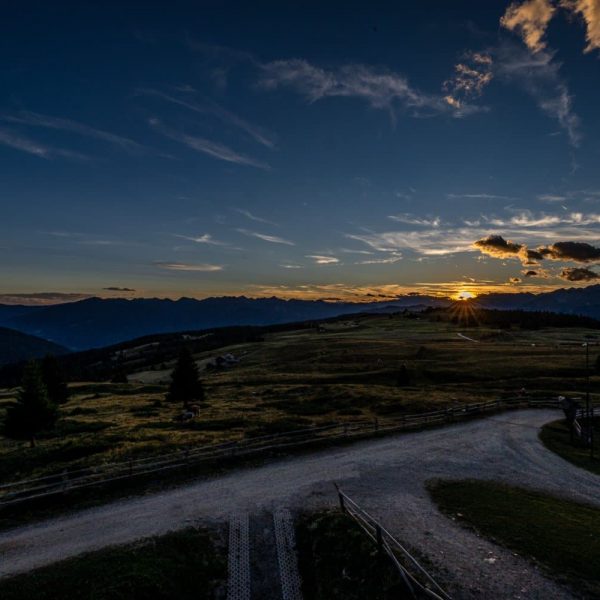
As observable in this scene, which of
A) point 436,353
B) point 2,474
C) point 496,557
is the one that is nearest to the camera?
point 496,557

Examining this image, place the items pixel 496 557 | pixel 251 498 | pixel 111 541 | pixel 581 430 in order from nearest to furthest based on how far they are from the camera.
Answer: pixel 496 557 < pixel 111 541 < pixel 251 498 < pixel 581 430

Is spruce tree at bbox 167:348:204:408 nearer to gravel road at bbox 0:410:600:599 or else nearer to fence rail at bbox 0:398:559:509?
fence rail at bbox 0:398:559:509

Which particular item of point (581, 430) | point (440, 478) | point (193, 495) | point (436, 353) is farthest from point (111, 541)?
point (436, 353)

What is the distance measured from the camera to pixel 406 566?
1672 centimetres

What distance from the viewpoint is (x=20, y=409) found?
146 feet

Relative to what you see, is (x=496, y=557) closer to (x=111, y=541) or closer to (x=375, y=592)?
(x=375, y=592)

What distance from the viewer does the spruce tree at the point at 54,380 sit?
77.2 m

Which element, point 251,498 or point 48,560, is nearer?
point 48,560

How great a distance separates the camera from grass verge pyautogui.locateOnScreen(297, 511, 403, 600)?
53.0ft

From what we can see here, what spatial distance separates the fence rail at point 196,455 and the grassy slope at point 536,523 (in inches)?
546

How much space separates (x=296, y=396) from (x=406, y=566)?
56.9m

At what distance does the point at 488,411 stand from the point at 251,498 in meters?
38.6

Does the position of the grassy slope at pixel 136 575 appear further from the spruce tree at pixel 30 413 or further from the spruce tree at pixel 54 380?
the spruce tree at pixel 54 380

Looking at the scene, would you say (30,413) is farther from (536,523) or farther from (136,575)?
(536,523)
